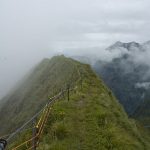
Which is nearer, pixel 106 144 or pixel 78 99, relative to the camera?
pixel 106 144

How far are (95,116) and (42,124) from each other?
6.04 meters

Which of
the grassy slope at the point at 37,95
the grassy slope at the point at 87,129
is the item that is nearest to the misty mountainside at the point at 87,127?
the grassy slope at the point at 87,129

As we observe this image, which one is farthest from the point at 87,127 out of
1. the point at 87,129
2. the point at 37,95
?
the point at 37,95

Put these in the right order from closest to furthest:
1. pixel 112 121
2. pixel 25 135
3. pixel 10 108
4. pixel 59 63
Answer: pixel 25 135 → pixel 112 121 → pixel 59 63 → pixel 10 108

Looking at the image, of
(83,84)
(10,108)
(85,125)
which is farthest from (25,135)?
(10,108)

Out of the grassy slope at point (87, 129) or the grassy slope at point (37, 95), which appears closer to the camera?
the grassy slope at point (87, 129)

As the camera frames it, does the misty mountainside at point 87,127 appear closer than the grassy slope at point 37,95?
Yes

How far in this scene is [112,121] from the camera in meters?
42.4

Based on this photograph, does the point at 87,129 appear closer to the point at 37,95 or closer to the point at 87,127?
the point at 87,127

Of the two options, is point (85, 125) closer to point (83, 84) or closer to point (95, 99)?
point (95, 99)

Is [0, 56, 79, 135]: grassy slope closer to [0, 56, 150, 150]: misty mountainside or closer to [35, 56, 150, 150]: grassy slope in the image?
[0, 56, 150, 150]: misty mountainside

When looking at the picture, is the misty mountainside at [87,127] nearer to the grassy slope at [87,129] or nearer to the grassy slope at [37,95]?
the grassy slope at [87,129]

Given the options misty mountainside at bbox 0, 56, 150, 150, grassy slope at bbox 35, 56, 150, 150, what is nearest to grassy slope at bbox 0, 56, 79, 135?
misty mountainside at bbox 0, 56, 150, 150

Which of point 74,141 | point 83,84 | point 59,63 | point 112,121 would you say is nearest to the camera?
point 74,141
